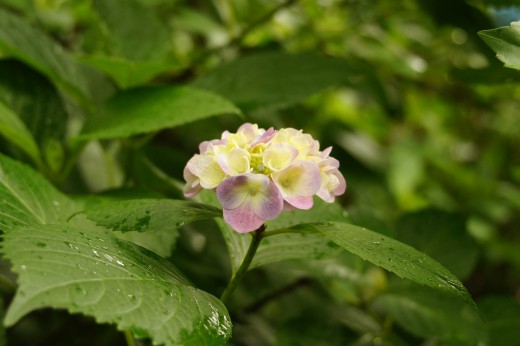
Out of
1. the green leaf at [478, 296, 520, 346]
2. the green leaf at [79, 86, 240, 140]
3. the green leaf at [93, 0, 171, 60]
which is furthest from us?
the green leaf at [93, 0, 171, 60]

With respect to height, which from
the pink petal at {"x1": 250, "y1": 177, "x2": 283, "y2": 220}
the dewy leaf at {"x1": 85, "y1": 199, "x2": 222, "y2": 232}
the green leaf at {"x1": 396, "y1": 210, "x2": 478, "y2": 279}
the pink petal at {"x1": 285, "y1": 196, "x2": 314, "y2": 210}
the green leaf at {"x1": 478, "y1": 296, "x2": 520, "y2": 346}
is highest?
the pink petal at {"x1": 250, "y1": 177, "x2": 283, "y2": 220}

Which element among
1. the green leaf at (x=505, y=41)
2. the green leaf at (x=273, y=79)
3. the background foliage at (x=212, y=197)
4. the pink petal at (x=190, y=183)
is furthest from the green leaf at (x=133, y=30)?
the green leaf at (x=505, y=41)

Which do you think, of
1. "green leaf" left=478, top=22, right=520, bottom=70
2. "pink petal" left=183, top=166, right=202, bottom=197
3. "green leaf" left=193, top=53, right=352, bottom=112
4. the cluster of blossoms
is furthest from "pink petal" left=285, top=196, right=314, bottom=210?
"green leaf" left=193, top=53, right=352, bottom=112

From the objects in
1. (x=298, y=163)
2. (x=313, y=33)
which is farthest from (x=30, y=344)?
(x=313, y=33)

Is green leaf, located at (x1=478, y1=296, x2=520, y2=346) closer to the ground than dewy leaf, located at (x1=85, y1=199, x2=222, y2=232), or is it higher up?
closer to the ground

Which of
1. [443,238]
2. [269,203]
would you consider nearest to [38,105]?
[269,203]

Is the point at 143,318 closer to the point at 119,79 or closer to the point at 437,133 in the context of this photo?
the point at 119,79

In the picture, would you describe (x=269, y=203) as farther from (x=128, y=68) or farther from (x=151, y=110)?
(x=128, y=68)

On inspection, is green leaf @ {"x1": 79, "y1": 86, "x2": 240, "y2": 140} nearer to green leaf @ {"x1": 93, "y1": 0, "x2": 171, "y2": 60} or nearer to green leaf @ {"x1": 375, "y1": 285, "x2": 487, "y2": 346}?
green leaf @ {"x1": 93, "y1": 0, "x2": 171, "y2": 60}
